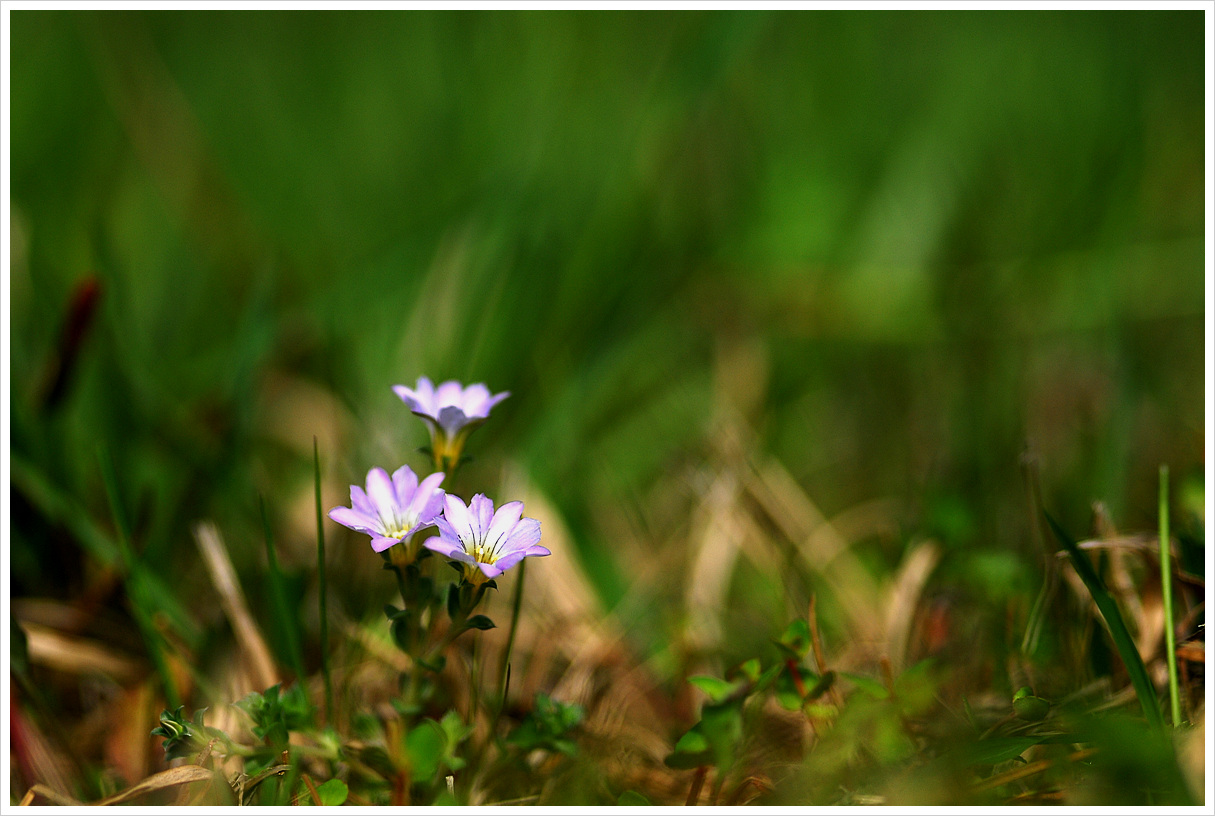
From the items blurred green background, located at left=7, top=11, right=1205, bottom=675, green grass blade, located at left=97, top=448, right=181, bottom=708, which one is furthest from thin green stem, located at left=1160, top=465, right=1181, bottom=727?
green grass blade, located at left=97, top=448, right=181, bottom=708

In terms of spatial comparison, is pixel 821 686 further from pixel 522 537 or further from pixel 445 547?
pixel 445 547

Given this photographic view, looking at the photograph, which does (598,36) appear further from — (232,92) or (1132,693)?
(1132,693)

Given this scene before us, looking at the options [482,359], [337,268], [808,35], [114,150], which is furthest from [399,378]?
[808,35]

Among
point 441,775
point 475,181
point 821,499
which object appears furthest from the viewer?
point 475,181

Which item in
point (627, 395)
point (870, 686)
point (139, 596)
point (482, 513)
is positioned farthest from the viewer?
point (627, 395)

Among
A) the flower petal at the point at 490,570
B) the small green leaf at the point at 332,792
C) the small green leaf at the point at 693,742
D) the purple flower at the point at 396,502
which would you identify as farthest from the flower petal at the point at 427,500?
the small green leaf at the point at 693,742

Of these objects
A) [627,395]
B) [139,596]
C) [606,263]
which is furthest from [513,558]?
[606,263]

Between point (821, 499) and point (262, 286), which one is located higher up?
point (262, 286)

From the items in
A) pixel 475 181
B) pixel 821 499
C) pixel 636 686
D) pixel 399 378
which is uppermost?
pixel 475 181
